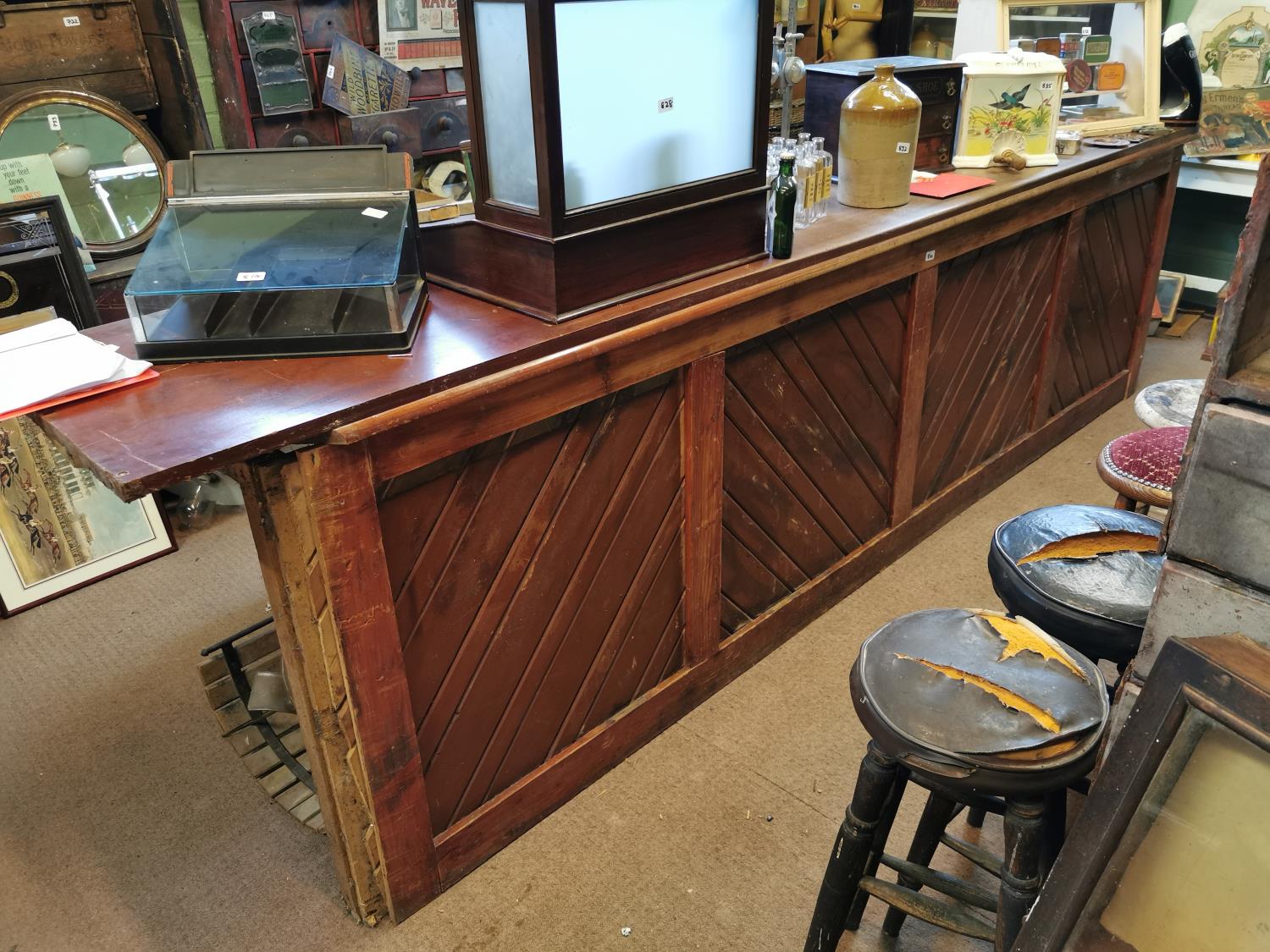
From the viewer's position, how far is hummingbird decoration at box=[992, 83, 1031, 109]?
Answer: 2.98 metres

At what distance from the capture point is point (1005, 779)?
1.29 m

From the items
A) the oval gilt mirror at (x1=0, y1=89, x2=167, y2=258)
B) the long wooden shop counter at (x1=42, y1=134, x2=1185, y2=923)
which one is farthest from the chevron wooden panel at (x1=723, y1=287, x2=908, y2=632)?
the oval gilt mirror at (x1=0, y1=89, x2=167, y2=258)

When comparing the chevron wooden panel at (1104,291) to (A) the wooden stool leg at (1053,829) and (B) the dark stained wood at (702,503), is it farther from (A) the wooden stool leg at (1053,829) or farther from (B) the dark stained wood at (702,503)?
(A) the wooden stool leg at (1053,829)

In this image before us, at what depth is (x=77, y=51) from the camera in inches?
123

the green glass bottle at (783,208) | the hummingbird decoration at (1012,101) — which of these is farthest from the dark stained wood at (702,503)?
the hummingbird decoration at (1012,101)

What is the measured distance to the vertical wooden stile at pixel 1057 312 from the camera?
323cm

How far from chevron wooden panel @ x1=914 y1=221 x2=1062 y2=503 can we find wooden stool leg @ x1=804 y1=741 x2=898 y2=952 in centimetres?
162

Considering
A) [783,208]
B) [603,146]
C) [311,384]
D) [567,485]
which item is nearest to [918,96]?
[783,208]

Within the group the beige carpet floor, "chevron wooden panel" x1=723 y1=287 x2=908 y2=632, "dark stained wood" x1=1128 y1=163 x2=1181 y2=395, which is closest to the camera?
the beige carpet floor

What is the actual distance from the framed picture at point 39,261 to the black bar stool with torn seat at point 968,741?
2676 mm

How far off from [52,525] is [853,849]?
101 inches

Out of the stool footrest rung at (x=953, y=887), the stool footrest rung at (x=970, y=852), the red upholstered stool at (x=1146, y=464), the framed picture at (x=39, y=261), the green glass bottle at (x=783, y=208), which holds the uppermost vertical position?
the green glass bottle at (x=783, y=208)

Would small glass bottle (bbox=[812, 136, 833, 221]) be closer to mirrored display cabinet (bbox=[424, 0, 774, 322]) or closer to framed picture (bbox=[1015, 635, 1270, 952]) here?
mirrored display cabinet (bbox=[424, 0, 774, 322])

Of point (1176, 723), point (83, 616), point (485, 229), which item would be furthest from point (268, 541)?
point (83, 616)
